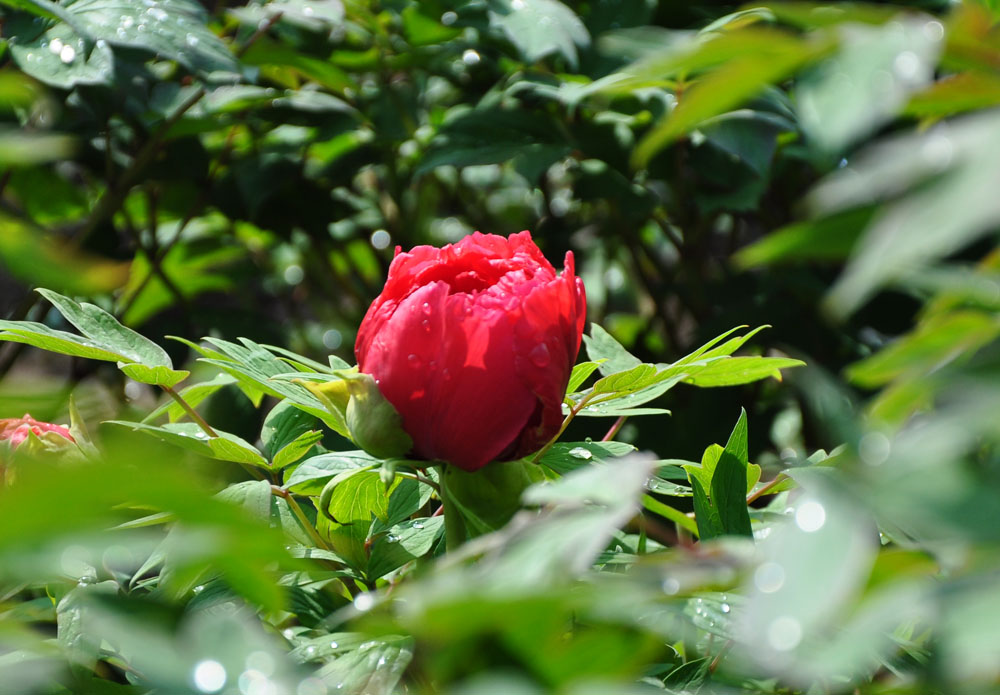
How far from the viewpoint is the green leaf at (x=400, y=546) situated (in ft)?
1.42

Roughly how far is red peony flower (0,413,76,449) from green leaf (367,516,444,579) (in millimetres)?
174

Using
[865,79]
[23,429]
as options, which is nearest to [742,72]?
[865,79]

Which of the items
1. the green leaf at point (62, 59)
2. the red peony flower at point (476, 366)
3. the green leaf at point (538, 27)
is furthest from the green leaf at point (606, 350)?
the green leaf at point (62, 59)

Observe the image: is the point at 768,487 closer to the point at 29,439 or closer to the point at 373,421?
the point at 373,421

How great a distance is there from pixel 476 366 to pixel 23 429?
0.80 ft

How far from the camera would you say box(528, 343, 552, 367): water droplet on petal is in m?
0.38

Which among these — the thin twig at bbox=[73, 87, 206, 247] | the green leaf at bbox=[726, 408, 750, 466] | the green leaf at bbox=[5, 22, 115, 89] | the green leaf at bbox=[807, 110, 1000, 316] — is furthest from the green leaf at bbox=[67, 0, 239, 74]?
the green leaf at bbox=[807, 110, 1000, 316]

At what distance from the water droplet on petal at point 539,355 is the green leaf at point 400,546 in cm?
12

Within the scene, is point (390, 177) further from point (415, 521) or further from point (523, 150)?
point (415, 521)

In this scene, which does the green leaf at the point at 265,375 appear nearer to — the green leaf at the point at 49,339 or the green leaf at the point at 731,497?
the green leaf at the point at 49,339

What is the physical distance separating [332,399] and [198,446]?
8 cm

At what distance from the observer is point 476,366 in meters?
0.39

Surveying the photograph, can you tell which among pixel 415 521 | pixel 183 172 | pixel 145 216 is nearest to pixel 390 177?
pixel 183 172

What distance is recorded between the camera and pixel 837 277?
102 cm
